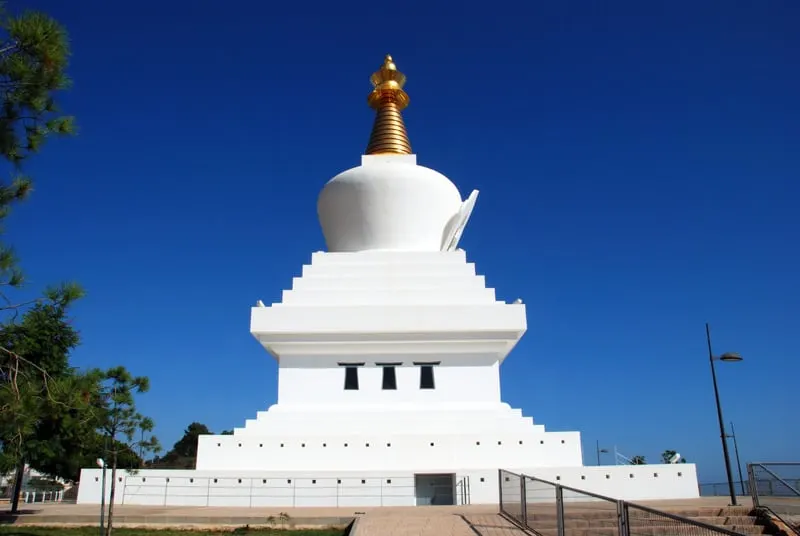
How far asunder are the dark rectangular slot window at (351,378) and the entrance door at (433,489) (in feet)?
12.2

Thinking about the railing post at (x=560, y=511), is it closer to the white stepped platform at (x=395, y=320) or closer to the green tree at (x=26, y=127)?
the green tree at (x=26, y=127)

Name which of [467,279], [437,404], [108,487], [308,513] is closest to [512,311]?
[467,279]

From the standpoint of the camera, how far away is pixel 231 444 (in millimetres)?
17141

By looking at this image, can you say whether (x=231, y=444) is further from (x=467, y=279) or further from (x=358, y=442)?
(x=467, y=279)

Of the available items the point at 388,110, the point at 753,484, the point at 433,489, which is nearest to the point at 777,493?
the point at 753,484

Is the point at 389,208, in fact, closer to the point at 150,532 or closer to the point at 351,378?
the point at 351,378

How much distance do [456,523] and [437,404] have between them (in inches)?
310

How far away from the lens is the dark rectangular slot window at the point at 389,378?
19.4 meters

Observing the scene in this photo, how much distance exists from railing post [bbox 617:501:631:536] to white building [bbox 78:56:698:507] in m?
8.98

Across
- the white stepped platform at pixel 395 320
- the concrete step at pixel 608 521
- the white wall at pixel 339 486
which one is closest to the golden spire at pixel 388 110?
the white stepped platform at pixel 395 320

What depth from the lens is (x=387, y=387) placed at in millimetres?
19359

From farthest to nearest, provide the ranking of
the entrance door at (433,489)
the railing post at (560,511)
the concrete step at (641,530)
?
1. the entrance door at (433,489)
2. the railing post at (560,511)
3. the concrete step at (641,530)

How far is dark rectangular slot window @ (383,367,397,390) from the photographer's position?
19359 mm

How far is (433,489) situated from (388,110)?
15.7 meters
